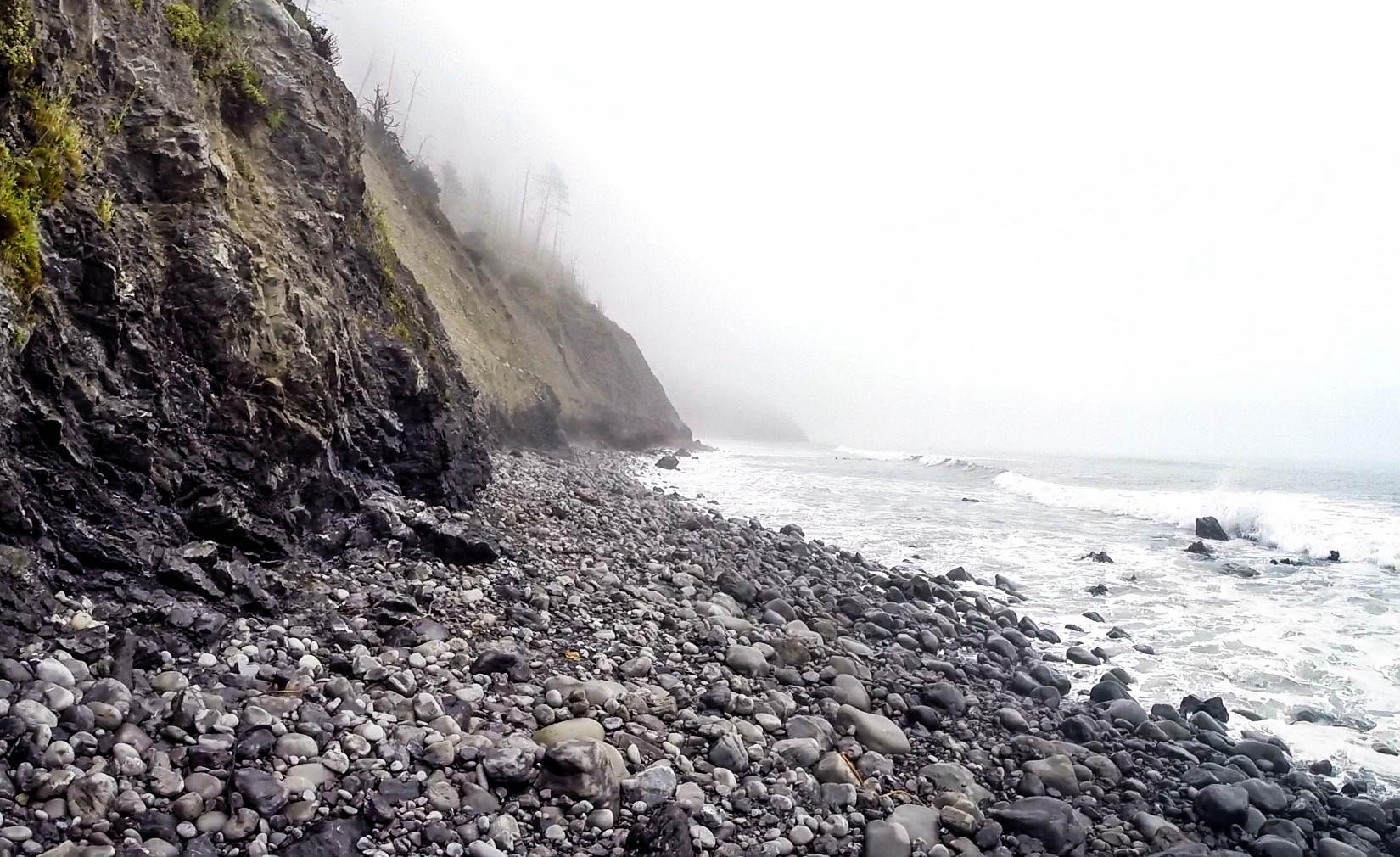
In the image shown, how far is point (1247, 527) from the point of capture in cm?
2338

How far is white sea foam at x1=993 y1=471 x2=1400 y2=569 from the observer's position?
2020 centimetres

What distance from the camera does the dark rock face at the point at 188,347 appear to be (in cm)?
492

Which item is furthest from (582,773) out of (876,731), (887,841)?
(876,731)

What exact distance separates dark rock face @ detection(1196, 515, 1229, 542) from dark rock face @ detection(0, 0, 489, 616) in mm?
23924

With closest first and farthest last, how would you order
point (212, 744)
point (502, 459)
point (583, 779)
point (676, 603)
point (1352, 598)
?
1. point (212, 744)
2. point (583, 779)
3. point (676, 603)
4. point (1352, 598)
5. point (502, 459)

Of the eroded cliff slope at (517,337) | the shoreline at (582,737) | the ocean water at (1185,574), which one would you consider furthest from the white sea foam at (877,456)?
the shoreline at (582,737)

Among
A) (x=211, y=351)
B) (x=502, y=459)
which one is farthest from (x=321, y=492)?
(x=502, y=459)

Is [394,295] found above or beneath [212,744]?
above

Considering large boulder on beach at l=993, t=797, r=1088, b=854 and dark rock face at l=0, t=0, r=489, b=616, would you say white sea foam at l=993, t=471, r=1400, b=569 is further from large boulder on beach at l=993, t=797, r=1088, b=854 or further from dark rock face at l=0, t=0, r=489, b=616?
dark rock face at l=0, t=0, r=489, b=616

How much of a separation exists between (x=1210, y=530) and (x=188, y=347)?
1076 inches

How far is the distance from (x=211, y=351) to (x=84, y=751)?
4176 millimetres

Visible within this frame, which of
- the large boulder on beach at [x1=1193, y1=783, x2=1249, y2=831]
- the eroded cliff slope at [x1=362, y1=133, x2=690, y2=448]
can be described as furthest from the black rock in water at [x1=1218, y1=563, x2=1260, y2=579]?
the eroded cliff slope at [x1=362, y1=133, x2=690, y2=448]

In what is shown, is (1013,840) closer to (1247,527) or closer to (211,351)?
(211,351)

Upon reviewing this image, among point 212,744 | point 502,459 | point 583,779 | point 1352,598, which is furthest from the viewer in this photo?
point 502,459
